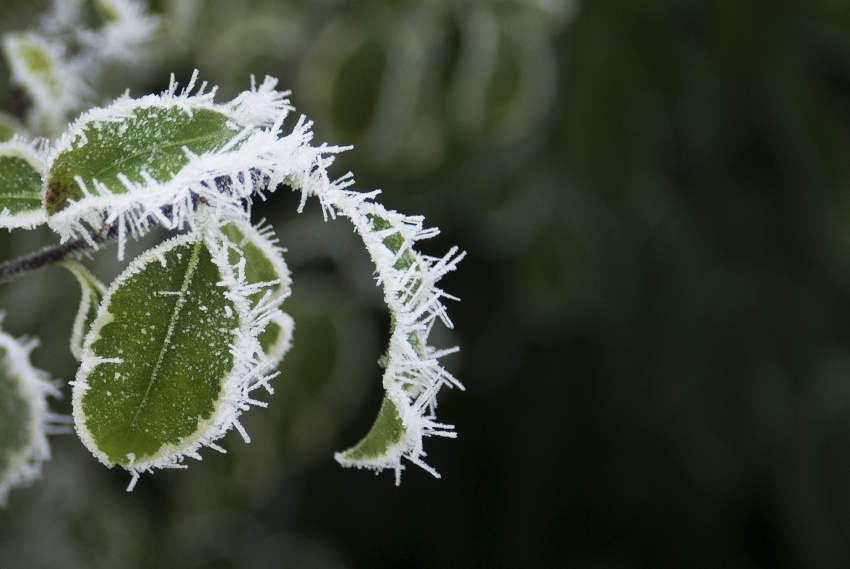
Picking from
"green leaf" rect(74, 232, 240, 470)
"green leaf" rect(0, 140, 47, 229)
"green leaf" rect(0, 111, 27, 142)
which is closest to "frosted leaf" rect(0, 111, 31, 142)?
"green leaf" rect(0, 111, 27, 142)

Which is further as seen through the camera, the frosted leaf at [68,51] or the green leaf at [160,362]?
the frosted leaf at [68,51]

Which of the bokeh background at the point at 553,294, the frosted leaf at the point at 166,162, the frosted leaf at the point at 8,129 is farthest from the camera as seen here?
the bokeh background at the point at 553,294

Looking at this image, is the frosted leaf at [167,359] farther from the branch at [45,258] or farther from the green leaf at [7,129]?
the green leaf at [7,129]

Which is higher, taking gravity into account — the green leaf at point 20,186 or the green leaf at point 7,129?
the green leaf at point 7,129

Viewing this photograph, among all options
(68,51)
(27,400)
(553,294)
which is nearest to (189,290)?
(27,400)

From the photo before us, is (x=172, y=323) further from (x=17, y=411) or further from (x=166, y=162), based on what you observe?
(x=17, y=411)

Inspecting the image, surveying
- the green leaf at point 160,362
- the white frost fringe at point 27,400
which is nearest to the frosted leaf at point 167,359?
the green leaf at point 160,362

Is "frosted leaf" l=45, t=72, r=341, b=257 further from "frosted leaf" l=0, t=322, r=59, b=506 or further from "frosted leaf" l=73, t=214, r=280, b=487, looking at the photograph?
"frosted leaf" l=0, t=322, r=59, b=506
